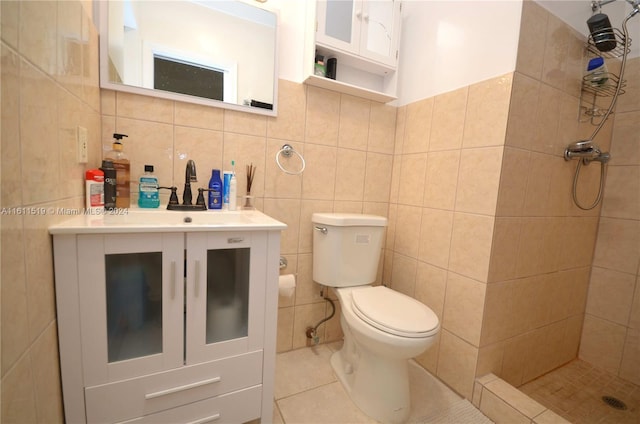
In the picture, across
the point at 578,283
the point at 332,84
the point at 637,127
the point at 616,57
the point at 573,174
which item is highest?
the point at 616,57

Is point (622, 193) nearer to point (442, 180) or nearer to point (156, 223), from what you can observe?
point (442, 180)

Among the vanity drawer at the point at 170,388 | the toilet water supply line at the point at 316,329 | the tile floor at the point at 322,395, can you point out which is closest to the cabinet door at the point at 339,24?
the toilet water supply line at the point at 316,329

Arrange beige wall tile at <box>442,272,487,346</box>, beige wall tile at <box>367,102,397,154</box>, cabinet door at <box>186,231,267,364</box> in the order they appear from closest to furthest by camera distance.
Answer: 1. cabinet door at <box>186,231,267,364</box>
2. beige wall tile at <box>442,272,487,346</box>
3. beige wall tile at <box>367,102,397,154</box>

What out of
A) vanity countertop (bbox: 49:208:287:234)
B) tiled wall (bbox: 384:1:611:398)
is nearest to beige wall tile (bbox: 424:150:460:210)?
tiled wall (bbox: 384:1:611:398)

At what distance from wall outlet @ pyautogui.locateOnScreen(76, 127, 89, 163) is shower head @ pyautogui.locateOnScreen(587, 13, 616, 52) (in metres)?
2.07

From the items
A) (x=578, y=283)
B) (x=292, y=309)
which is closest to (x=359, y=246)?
(x=292, y=309)

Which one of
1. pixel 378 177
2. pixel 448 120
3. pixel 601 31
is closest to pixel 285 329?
pixel 378 177

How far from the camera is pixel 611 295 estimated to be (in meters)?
1.54

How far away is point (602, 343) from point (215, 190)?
7.69 feet

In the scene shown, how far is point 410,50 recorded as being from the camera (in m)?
1.61

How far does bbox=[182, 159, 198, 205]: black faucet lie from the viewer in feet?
3.77

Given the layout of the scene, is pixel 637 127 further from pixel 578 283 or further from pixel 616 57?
pixel 578 283

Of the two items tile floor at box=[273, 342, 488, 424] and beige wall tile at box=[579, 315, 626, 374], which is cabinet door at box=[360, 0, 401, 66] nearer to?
tile floor at box=[273, 342, 488, 424]

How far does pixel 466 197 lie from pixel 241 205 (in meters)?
1.12
